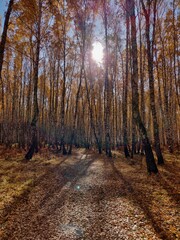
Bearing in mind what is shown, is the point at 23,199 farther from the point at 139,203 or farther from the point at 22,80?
the point at 22,80

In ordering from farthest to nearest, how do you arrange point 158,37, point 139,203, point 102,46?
point 102,46
point 158,37
point 139,203

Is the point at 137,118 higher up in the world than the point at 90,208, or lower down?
higher up

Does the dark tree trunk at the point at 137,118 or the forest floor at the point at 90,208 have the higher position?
the dark tree trunk at the point at 137,118

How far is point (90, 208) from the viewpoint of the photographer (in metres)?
4.67

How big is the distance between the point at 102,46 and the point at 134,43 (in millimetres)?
11071

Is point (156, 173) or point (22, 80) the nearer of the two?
point (156, 173)

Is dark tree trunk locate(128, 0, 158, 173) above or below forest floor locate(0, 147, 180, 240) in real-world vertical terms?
above

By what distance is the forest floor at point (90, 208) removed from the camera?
3527 mm

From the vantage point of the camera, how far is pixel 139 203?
466 cm

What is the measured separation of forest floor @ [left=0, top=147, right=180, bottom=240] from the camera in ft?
11.6

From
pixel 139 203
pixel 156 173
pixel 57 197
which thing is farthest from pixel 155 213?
pixel 156 173

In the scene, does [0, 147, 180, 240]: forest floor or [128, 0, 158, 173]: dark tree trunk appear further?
[128, 0, 158, 173]: dark tree trunk

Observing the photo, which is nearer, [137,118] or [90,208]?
[90,208]

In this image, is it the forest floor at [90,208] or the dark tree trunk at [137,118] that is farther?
the dark tree trunk at [137,118]
